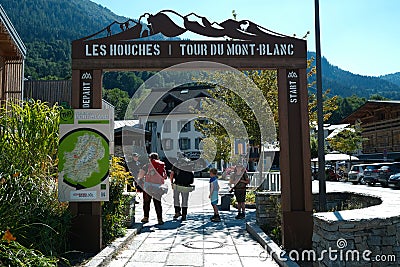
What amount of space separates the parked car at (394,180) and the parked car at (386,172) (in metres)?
1.20

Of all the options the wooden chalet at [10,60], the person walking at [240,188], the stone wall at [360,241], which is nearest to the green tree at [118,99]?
the wooden chalet at [10,60]

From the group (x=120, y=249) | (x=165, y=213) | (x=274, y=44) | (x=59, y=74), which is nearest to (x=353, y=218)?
(x=274, y=44)

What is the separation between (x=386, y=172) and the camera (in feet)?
88.9

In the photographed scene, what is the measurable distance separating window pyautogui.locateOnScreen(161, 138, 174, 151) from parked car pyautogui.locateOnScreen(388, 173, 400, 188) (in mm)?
32065

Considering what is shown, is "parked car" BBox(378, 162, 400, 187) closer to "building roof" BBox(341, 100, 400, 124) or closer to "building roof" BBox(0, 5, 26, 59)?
"building roof" BBox(341, 100, 400, 124)

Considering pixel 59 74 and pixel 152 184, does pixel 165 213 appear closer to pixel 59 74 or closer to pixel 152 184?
pixel 152 184

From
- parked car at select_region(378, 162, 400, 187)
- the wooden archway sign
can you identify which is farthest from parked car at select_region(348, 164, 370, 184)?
the wooden archway sign

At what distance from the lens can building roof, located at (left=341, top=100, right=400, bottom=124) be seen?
143ft

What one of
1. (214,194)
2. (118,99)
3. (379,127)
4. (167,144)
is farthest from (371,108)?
(118,99)

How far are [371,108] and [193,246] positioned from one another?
45.2m

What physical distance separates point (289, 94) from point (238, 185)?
4375 millimetres

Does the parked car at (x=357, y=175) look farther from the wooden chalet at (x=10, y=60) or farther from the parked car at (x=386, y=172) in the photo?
the wooden chalet at (x=10, y=60)

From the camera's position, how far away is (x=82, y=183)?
676 centimetres

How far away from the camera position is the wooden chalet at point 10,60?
1138 cm
